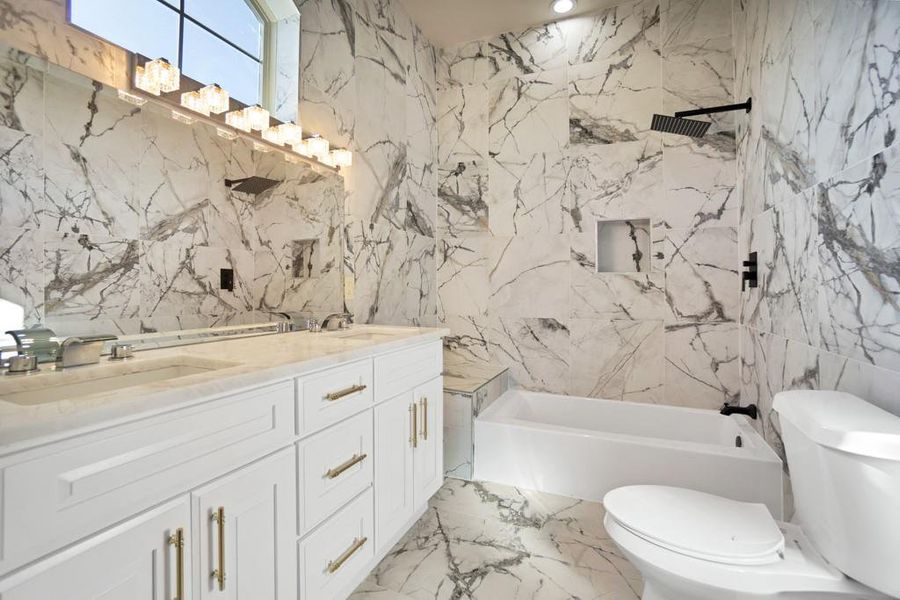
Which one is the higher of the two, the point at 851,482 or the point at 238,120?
the point at 238,120

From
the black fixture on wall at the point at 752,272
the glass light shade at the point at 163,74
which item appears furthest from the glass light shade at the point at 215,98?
the black fixture on wall at the point at 752,272

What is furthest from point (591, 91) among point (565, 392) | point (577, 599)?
point (577, 599)

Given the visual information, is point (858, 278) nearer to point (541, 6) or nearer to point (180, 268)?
point (180, 268)

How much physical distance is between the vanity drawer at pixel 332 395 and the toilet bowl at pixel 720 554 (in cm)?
85

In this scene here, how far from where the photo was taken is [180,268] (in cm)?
146

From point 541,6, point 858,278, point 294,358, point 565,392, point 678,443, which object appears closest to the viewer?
point 294,358

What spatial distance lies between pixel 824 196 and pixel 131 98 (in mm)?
2297

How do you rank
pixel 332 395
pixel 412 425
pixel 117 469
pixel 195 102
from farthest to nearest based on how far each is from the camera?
pixel 412 425 → pixel 195 102 → pixel 332 395 → pixel 117 469

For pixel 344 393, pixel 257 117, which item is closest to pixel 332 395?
pixel 344 393

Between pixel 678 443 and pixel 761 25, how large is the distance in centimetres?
207

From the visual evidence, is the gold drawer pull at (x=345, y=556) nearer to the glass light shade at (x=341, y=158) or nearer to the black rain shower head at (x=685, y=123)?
the glass light shade at (x=341, y=158)

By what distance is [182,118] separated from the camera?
4.86ft

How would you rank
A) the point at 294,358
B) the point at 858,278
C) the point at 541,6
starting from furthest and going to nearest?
the point at 541,6 → the point at 858,278 → the point at 294,358

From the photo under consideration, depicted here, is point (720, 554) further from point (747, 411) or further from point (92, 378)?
point (92, 378)
